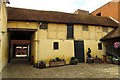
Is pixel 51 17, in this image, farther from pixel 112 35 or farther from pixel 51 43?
pixel 112 35

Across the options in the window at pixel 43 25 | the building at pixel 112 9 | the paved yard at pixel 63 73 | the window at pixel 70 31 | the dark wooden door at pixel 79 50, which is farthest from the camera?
the building at pixel 112 9

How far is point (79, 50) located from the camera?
20.2m

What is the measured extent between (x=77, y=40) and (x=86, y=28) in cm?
183

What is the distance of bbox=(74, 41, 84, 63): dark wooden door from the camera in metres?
20.1

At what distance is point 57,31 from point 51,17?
1.83 meters

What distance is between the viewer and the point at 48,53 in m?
18.4

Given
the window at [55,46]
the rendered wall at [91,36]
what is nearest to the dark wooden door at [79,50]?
the rendered wall at [91,36]

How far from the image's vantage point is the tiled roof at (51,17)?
18.4 meters

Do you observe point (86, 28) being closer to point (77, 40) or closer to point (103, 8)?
point (77, 40)

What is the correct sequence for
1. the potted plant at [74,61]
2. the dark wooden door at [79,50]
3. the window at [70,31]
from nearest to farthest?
the potted plant at [74,61]
the window at [70,31]
the dark wooden door at [79,50]

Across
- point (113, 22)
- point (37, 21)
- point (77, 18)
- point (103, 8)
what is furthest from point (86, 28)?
point (103, 8)

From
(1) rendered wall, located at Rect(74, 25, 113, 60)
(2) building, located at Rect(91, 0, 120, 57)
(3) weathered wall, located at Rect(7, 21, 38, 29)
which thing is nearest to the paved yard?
(3) weathered wall, located at Rect(7, 21, 38, 29)

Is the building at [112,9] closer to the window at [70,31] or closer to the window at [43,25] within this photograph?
the window at [70,31]

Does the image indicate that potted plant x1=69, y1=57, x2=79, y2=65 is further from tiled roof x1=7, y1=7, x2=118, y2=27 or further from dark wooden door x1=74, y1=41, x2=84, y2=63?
tiled roof x1=7, y1=7, x2=118, y2=27
